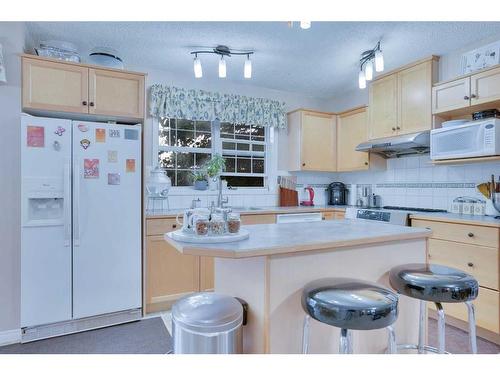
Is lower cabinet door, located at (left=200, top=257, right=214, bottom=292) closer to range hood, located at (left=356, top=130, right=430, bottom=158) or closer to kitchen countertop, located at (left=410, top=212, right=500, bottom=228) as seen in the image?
kitchen countertop, located at (left=410, top=212, right=500, bottom=228)

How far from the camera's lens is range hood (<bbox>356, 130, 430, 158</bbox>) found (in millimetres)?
3078

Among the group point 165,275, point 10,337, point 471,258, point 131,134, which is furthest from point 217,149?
point 471,258

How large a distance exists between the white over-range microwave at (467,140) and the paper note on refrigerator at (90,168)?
2.98 metres

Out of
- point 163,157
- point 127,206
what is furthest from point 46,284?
point 163,157

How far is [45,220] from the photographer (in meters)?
2.37

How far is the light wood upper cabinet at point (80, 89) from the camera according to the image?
7.95 feet

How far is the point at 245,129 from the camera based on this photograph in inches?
165

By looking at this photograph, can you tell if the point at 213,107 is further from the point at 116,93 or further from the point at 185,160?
the point at 116,93

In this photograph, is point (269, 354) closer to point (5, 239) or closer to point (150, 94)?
point (5, 239)

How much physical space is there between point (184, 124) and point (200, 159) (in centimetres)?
46

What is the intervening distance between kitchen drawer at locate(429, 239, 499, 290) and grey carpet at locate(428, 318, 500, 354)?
0.42 m

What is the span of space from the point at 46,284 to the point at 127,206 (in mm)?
809

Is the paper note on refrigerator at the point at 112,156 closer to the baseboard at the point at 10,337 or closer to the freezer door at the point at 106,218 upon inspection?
the freezer door at the point at 106,218

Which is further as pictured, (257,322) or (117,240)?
(117,240)
